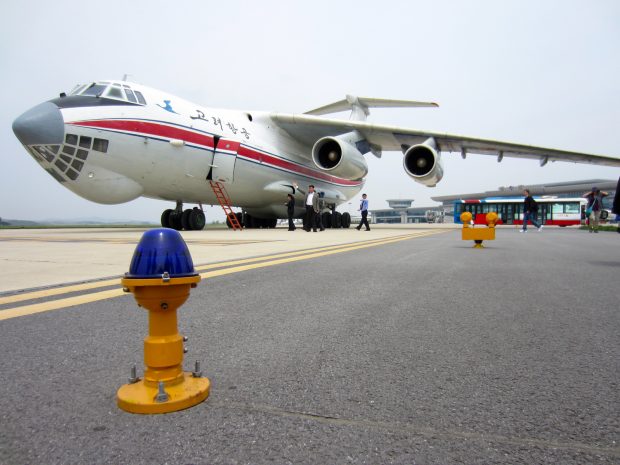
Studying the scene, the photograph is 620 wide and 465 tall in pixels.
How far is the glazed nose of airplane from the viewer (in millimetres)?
9039

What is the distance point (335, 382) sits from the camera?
5.30 feet

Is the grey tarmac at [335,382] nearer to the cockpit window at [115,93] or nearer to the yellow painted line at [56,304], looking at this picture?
the yellow painted line at [56,304]

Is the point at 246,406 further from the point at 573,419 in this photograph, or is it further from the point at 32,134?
the point at 32,134

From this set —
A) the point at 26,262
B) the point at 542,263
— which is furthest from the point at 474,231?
the point at 26,262

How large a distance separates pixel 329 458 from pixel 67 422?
2.49 feet

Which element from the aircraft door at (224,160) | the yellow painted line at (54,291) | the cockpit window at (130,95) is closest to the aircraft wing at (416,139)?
the aircraft door at (224,160)

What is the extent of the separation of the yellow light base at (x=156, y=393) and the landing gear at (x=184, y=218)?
41.8ft

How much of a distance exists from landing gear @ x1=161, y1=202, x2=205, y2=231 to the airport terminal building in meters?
41.3

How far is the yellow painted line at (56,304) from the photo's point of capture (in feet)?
8.49

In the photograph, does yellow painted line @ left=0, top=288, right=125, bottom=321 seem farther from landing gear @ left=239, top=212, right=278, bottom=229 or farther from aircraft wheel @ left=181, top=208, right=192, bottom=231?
landing gear @ left=239, top=212, right=278, bottom=229

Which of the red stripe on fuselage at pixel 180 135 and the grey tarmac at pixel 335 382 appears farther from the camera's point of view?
the red stripe on fuselage at pixel 180 135

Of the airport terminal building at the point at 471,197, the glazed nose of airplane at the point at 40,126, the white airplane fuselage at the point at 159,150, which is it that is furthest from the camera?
the airport terminal building at the point at 471,197

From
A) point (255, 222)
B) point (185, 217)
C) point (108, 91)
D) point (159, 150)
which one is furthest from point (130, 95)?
point (255, 222)

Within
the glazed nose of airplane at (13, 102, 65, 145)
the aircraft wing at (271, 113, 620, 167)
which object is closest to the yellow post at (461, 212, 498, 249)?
the aircraft wing at (271, 113, 620, 167)
